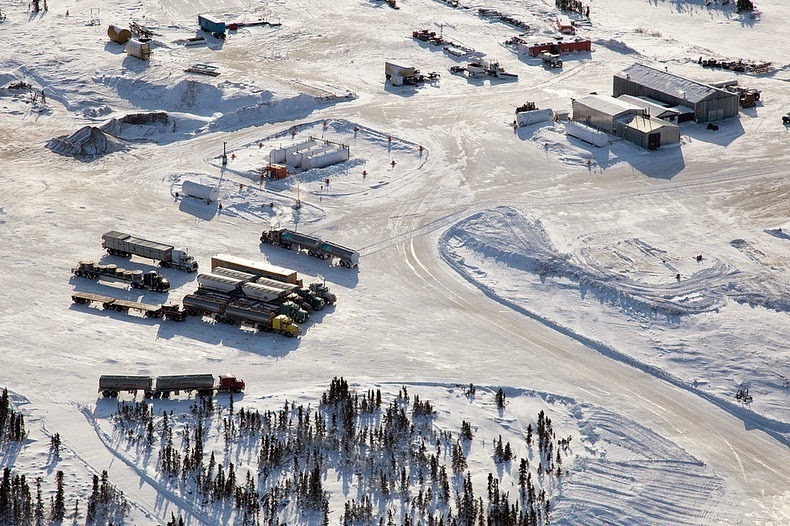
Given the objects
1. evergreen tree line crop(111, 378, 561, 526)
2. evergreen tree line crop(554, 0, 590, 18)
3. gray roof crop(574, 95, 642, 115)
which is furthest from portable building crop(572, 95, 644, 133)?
evergreen tree line crop(111, 378, 561, 526)

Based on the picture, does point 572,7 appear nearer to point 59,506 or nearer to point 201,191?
point 201,191

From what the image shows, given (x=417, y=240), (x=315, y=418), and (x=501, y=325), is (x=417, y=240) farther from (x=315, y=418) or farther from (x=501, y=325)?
(x=315, y=418)

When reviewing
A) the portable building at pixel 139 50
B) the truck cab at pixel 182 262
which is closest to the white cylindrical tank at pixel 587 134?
the truck cab at pixel 182 262

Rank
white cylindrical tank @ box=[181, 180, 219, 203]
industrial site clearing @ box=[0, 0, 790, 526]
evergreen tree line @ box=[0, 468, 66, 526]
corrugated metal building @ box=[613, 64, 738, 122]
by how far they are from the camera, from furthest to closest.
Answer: corrugated metal building @ box=[613, 64, 738, 122], white cylindrical tank @ box=[181, 180, 219, 203], industrial site clearing @ box=[0, 0, 790, 526], evergreen tree line @ box=[0, 468, 66, 526]

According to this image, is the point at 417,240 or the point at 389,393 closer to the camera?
the point at 389,393

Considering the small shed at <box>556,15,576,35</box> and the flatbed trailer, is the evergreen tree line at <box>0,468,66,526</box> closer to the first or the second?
the flatbed trailer

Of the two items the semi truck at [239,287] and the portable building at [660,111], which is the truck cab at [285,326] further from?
the portable building at [660,111]

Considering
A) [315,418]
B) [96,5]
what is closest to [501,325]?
[315,418]
